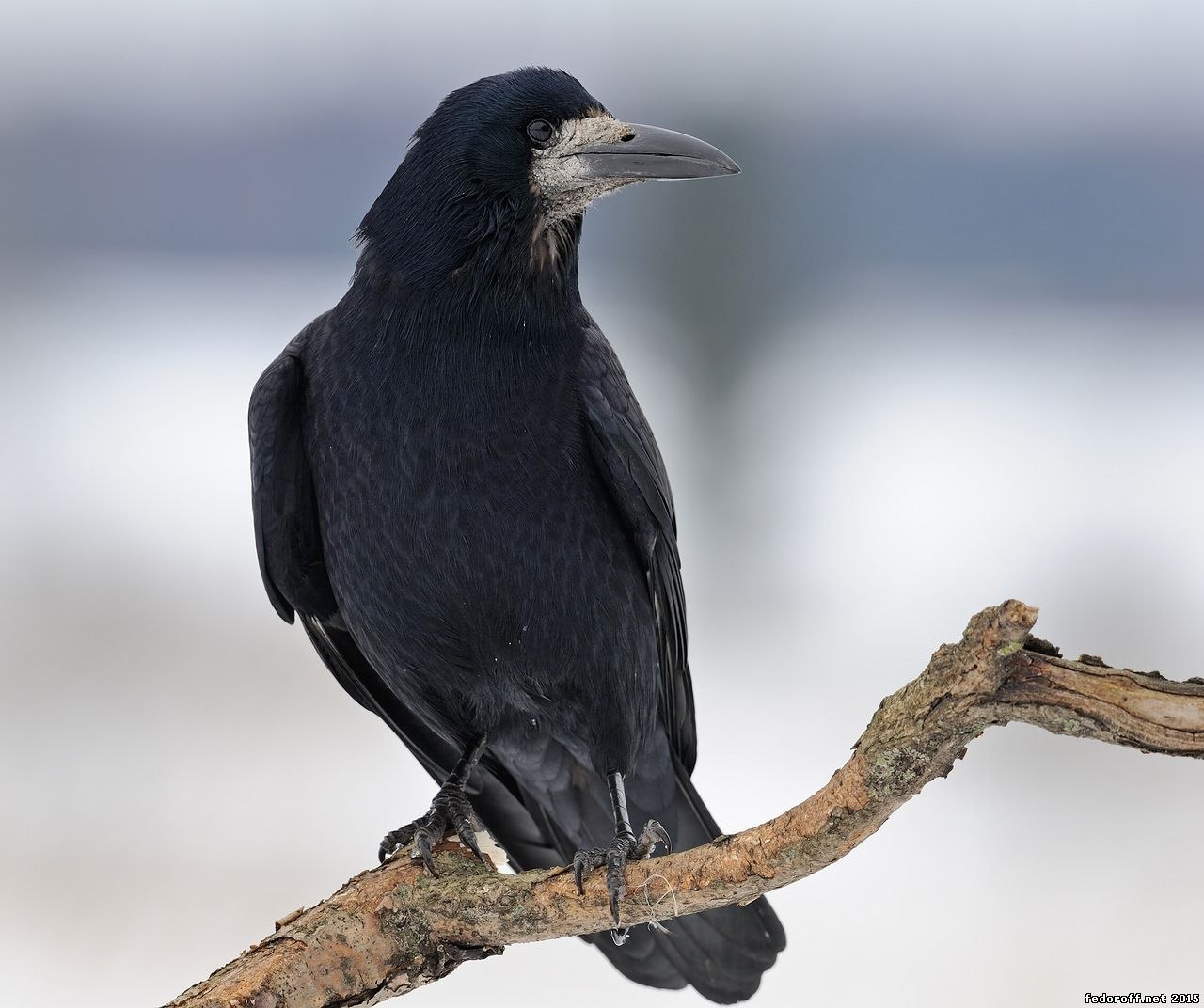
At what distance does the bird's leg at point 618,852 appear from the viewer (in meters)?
2.77

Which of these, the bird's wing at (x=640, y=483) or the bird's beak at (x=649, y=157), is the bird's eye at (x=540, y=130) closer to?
the bird's beak at (x=649, y=157)

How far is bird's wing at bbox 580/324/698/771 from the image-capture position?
3.11m

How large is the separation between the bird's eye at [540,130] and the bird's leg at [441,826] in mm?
1464

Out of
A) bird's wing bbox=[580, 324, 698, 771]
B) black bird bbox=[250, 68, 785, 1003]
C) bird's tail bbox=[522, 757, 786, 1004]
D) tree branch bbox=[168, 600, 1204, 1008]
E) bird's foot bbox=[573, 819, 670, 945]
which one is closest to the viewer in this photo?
tree branch bbox=[168, 600, 1204, 1008]

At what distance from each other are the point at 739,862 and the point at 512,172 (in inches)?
59.3

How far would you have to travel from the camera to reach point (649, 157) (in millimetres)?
3070

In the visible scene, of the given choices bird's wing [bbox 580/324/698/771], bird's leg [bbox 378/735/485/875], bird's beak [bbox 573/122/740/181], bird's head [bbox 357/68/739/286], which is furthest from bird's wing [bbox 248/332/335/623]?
bird's beak [bbox 573/122/740/181]

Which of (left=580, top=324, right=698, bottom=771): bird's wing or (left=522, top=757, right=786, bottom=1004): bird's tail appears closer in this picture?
(left=580, top=324, right=698, bottom=771): bird's wing

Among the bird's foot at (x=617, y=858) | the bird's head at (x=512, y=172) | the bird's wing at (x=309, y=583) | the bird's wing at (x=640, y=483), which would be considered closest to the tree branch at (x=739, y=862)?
the bird's foot at (x=617, y=858)

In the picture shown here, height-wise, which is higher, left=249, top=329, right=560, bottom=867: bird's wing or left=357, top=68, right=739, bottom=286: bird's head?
left=357, top=68, right=739, bottom=286: bird's head

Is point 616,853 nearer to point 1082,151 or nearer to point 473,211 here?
point 473,211

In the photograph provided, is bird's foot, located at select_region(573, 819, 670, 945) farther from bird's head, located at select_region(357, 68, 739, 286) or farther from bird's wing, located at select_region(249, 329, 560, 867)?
bird's head, located at select_region(357, 68, 739, 286)

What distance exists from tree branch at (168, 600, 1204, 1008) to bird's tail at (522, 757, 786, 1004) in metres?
0.58

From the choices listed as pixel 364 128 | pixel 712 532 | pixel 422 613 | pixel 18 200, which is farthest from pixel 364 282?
pixel 18 200
